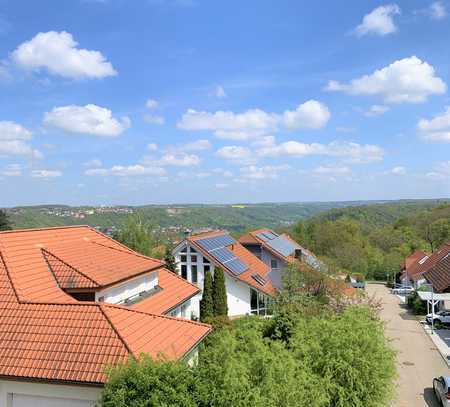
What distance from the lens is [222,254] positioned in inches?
1444

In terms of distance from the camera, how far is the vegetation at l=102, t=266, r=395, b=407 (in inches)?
351

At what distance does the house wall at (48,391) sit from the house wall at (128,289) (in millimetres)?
5090

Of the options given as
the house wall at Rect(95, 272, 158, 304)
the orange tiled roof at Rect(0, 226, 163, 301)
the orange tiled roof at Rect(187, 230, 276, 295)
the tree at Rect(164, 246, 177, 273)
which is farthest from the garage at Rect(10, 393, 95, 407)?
the tree at Rect(164, 246, 177, 273)

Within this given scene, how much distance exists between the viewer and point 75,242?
2155cm

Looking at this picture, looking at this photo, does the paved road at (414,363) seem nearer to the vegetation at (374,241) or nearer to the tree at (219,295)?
the tree at (219,295)

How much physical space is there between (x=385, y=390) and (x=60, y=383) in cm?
910

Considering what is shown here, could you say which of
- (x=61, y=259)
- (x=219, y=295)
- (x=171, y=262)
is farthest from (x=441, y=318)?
(x=61, y=259)

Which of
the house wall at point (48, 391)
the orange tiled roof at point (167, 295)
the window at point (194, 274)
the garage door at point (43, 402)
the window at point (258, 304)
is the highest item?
the orange tiled roof at point (167, 295)

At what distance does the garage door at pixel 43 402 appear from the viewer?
11.6m

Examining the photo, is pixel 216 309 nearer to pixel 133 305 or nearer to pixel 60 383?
pixel 133 305

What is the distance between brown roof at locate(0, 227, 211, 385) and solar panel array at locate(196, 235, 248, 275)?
1880 centimetres

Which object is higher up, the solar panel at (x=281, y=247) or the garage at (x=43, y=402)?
the solar panel at (x=281, y=247)


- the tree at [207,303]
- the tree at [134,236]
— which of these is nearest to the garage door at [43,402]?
the tree at [207,303]

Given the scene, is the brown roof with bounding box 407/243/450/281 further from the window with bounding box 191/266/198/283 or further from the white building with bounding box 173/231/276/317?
the window with bounding box 191/266/198/283
